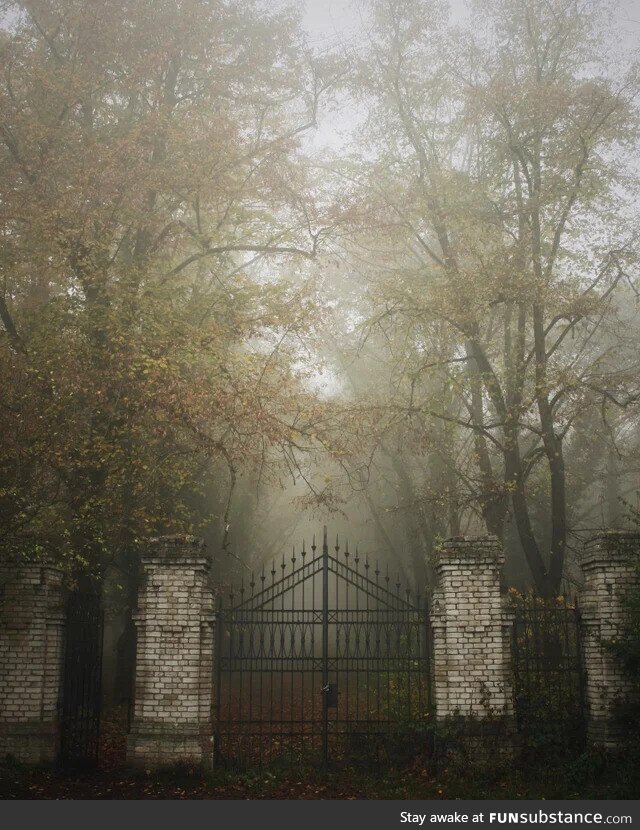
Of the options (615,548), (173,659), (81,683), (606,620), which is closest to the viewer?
(173,659)

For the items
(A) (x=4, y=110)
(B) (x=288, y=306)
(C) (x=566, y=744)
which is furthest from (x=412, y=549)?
(A) (x=4, y=110)

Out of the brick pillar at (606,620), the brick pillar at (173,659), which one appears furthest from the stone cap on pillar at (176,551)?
the brick pillar at (606,620)

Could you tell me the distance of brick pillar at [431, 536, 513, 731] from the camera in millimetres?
9445

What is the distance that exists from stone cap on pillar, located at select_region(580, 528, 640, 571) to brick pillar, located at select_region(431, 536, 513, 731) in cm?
135

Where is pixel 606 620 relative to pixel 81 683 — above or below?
above

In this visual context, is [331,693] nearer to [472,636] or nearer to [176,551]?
[472,636]

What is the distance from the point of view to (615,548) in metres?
9.80

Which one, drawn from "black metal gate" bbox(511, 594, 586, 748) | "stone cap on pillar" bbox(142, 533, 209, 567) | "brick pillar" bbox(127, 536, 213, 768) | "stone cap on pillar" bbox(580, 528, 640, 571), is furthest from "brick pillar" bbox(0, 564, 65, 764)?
"stone cap on pillar" bbox(580, 528, 640, 571)

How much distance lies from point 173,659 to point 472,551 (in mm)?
4321

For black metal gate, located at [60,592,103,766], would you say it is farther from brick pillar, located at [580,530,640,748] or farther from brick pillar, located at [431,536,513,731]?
brick pillar, located at [580,530,640,748]

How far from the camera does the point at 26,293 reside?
15.6 m

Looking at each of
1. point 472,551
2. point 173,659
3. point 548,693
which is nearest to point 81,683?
point 173,659

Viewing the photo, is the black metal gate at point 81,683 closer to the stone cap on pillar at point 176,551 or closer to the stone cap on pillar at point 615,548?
the stone cap on pillar at point 176,551

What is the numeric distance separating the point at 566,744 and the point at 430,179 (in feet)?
43.2
